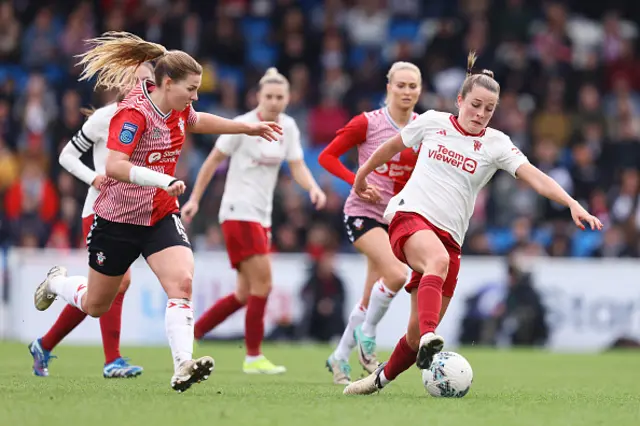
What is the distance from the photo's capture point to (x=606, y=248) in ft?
54.1

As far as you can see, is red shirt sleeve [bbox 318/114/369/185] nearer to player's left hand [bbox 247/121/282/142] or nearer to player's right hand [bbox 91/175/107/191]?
player's left hand [bbox 247/121/282/142]

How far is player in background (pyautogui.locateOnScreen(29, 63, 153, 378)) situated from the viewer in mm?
8891

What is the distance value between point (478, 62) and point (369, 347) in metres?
10.5

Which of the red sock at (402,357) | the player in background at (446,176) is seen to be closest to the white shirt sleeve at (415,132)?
the player in background at (446,176)

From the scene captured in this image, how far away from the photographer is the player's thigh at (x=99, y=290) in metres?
7.64

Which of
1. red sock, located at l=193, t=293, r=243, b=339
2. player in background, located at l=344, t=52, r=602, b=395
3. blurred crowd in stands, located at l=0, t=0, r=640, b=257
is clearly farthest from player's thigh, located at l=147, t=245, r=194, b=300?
blurred crowd in stands, located at l=0, t=0, r=640, b=257

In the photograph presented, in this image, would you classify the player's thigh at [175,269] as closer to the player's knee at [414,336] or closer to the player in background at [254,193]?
the player's knee at [414,336]

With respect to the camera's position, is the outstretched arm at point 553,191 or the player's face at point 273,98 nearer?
the outstretched arm at point 553,191

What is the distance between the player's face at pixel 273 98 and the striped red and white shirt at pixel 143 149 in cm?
262

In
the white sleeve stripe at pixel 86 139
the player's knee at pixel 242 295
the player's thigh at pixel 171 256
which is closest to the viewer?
the player's thigh at pixel 171 256

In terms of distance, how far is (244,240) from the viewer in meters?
10.4

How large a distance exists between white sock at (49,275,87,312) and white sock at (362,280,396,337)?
2.13m

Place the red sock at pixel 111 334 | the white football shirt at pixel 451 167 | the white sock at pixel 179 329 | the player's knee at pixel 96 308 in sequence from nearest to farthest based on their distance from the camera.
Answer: the white sock at pixel 179 329, the white football shirt at pixel 451 167, the player's knee at pixel 96 308, the red sock at pixel 111 334

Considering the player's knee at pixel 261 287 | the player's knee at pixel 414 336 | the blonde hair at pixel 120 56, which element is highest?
the blonde hair at pixel 120 56
